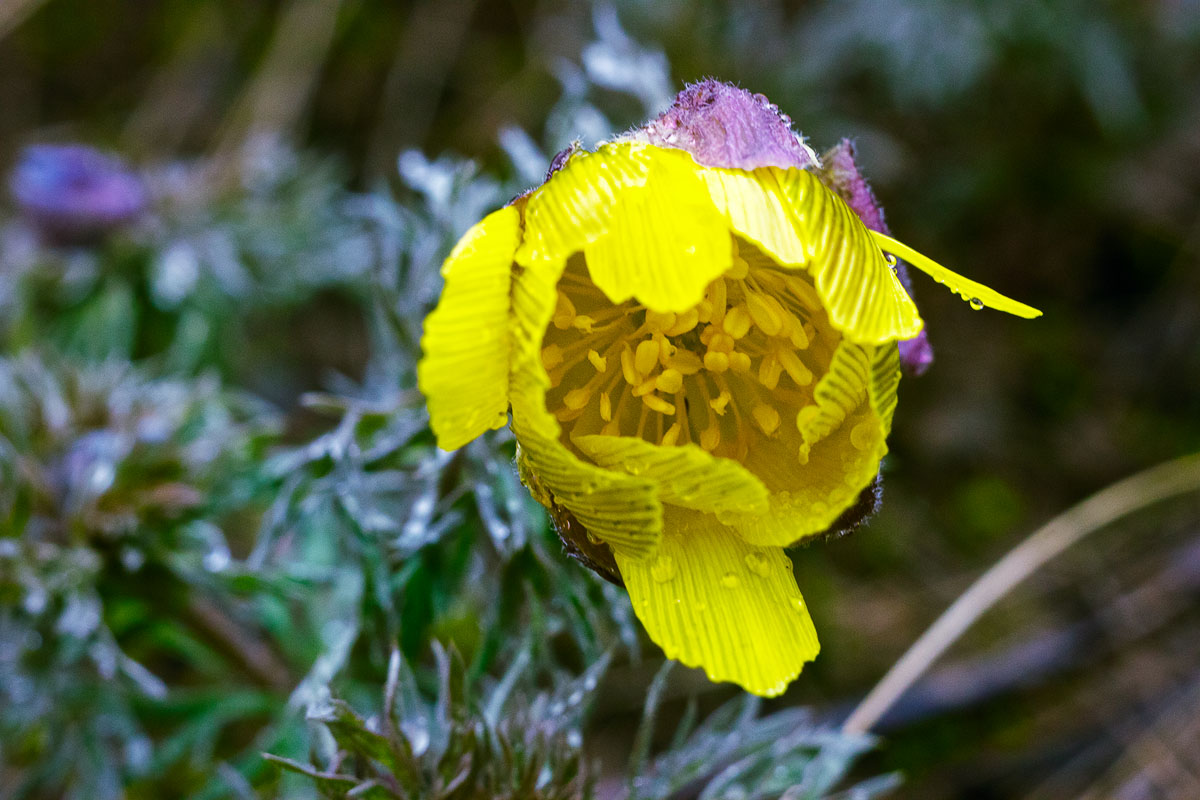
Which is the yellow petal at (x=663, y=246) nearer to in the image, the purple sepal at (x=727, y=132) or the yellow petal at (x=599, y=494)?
the purple sepal at (x=727, y=132)

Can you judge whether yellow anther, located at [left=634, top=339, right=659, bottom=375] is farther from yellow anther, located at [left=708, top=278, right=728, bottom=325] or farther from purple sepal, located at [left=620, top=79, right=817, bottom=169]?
purple sepal, located at [left=620, top=79, right=817, bottom=169]

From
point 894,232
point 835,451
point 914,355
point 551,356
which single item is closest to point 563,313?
point 551,356

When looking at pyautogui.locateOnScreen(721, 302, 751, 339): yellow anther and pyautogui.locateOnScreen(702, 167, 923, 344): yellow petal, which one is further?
pyautogui.locateOnScreen(721, 302, 751, 339): yellow anther

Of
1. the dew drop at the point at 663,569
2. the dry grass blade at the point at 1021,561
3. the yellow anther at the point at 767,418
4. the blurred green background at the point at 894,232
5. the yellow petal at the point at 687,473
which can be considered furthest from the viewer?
the blurred green background at the point at 894,232

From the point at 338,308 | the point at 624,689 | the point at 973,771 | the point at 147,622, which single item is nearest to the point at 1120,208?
the point at 973,771

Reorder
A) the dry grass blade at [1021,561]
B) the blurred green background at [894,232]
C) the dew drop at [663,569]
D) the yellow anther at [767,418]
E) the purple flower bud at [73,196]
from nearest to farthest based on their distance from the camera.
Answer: the dew drop at [663,569]
the yellow anther at [767,418]
the dry grass blade at [1021,561]
the blurred green background at [894,232]
the purple flower bud at [73,196]

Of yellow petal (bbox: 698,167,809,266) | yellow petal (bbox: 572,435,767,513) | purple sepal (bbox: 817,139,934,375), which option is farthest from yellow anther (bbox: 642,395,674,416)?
purple sepal (bbox: 817,139,934,375)

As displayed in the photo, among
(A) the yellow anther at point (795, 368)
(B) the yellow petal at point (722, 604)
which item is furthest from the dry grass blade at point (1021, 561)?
(A) the yellow anther at point (795, 368)
